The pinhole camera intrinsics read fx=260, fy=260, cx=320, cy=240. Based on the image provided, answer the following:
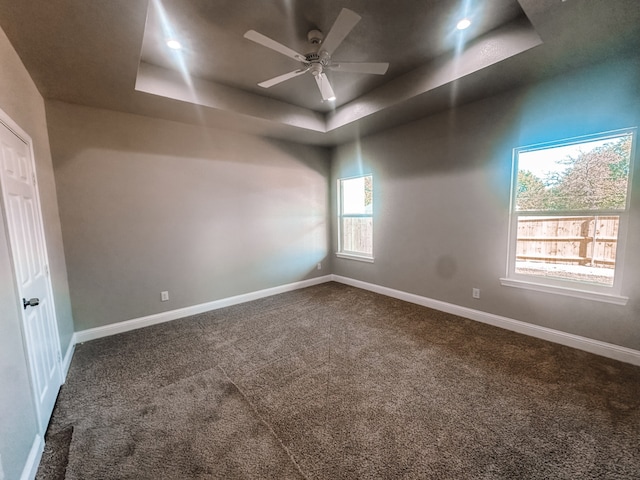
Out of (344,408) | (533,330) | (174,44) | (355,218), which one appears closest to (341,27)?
(174,44)

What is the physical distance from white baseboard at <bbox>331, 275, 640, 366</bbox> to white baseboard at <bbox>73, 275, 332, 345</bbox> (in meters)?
1.86

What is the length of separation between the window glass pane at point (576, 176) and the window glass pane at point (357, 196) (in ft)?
6.97

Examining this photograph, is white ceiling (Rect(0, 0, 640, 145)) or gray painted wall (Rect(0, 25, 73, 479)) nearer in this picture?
gray painted wall (Rect(0, 25, 73, 479))

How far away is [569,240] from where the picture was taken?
263 cm

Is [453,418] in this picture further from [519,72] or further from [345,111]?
[345,111]

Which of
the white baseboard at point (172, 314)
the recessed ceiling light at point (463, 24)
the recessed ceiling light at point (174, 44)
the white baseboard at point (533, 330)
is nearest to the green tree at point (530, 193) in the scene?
the white baseboard at point (533, 330)

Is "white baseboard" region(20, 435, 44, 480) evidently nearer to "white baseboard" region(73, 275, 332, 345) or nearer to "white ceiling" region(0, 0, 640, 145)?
"white baseboard" region(73, 275, 332, 345)

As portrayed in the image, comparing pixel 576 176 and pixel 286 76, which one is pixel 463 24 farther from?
pixel 576 176

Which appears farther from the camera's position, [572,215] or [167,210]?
[167,210]

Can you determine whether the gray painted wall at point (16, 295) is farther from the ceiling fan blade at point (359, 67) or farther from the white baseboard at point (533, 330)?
the white baseboard at point (533, 330)

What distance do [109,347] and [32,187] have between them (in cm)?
172

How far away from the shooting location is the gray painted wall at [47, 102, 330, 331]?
2.83m

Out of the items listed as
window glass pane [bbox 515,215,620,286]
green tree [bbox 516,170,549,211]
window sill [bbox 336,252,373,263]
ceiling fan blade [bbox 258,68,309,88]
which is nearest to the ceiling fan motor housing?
ceiling fan blade [bbox 258,68,309,88]

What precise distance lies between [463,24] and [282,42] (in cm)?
154
